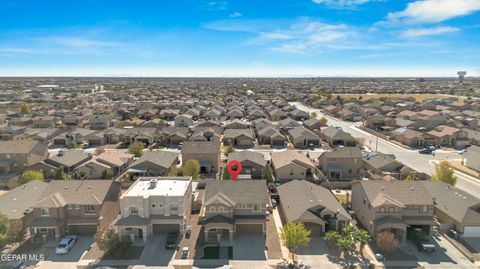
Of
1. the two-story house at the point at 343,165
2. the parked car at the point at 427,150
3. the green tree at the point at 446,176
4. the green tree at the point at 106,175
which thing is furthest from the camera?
the parked car at the point at 427,150

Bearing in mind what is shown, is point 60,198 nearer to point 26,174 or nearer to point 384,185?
point 26,174

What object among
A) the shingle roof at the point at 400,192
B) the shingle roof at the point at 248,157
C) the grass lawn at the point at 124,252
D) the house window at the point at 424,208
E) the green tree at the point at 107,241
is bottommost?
the grass lawn at the point at 124,252

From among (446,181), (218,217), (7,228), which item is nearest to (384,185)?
(446,181)

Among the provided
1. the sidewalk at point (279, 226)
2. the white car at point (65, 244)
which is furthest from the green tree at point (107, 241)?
the sidewalk at point (279, 226)

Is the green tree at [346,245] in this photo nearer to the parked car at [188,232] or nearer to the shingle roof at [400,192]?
the shingle roof at [400,192]

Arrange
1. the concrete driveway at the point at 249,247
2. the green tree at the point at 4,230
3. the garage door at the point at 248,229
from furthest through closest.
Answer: the garage door at the point at 248,229, the concrete driveway at the point at 249,247, the green tree at the point at 4,230
